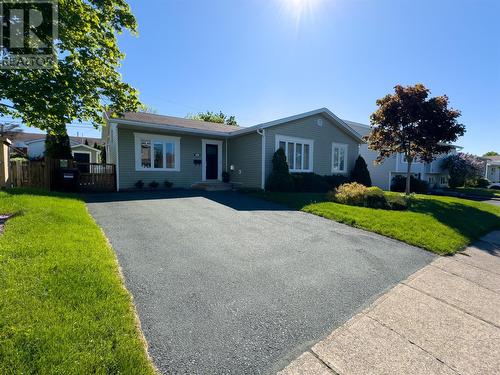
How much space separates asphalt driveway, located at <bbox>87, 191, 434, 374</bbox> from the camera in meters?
2.38

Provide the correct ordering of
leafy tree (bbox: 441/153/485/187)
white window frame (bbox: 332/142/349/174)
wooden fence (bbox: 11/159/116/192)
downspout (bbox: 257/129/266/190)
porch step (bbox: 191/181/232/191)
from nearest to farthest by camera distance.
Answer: wooden fence (bbox: 11/159/116/192)
downspout (bbox: 257/129/266/190)
porch step (bbox: 191/181/232/191)
white window frame (bbox: 332/142/349/174)
leafy tree (bbox: 441/153/485/187)

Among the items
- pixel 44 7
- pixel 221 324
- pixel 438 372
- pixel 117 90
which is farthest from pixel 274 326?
pixel 44 7

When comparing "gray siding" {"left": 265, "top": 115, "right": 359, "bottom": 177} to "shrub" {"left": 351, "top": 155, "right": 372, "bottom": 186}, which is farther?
"shrub" {"left": 351, "top": 155, "right": 372, "bottom": 186}

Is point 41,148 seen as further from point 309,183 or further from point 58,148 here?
point 309,183

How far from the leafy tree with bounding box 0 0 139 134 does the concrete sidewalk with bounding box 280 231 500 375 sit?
5.75 m

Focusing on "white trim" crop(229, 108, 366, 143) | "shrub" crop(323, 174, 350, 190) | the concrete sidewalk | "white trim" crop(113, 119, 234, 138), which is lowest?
the concrete sidewalk

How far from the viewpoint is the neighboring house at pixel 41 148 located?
28.0 metres

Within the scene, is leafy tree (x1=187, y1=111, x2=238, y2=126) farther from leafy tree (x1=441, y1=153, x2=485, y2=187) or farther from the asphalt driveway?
the asphalt driveway

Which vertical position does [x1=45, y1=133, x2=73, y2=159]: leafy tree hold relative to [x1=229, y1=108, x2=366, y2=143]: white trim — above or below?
below

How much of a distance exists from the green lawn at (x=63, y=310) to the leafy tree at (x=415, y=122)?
13.8m

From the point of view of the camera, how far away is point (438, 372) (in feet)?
7.44

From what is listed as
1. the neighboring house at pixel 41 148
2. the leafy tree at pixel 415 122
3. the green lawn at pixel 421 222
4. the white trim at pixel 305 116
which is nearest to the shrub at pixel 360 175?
the white trim at pixel 305 116

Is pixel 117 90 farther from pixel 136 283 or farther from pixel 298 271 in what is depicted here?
pixel 298 271

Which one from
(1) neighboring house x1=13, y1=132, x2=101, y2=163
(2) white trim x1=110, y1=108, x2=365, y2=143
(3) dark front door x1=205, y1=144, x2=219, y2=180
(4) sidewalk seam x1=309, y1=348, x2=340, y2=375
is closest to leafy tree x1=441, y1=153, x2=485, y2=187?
(2) white trim x1=110, y1=108, x2=365, y2=143
